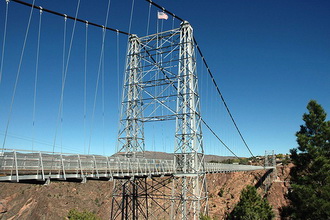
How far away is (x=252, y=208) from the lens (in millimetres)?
30875

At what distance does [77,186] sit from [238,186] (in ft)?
105

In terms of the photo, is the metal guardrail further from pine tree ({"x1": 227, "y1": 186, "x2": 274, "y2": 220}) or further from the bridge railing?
pine tree ({"x1": 227, "y1": 186, "x2": 274, "y2": 220})

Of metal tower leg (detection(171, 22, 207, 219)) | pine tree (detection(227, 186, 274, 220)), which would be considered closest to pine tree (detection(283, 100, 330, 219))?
metal tower leg (detection(171, 22, 207, 219))

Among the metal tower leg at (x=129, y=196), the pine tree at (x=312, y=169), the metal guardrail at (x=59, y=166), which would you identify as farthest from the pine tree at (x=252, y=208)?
the metal guardrail at (x=59, y=166)

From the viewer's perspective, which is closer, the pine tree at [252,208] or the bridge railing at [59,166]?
the bridge railing at [59,166]

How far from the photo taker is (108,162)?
1252 centimetres

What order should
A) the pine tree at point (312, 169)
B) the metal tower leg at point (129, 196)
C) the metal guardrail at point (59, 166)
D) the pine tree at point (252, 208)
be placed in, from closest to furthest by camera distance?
the metal guardrail at point (59, 166) → the pine tree at point (312, 169) → the metal tower leg at point (129, 196) → the pine tree at point (252, 208)

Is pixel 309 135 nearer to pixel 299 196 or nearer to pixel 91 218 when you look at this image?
pixel 299 196

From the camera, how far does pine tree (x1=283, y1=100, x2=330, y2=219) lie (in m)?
14.7

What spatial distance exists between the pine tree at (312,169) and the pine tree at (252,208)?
45.4ft

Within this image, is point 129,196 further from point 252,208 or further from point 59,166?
point 252,208

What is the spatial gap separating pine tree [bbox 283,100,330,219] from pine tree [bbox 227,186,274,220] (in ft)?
45.4

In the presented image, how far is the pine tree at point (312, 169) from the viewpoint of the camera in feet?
48.3

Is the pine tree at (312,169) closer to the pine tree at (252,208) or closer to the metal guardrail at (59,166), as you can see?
the metal guardrail at (59,166)
